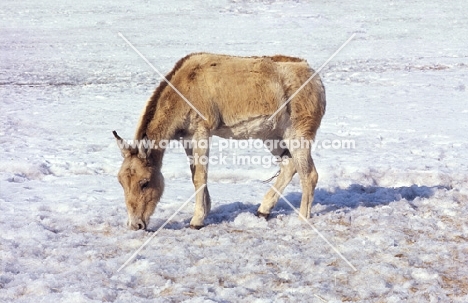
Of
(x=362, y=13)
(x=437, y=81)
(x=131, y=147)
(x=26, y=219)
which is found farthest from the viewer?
(x=362, y=13)

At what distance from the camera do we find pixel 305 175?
7559mm

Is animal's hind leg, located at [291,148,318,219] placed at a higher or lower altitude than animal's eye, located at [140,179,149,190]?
lower

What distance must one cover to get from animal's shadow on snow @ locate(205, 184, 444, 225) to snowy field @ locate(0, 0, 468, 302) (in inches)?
1.1

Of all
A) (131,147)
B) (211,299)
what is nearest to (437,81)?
(131,147)

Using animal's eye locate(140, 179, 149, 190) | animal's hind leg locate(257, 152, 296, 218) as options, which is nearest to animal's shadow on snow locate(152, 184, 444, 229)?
animal's hind leg locate(257, 152, 296, 218)

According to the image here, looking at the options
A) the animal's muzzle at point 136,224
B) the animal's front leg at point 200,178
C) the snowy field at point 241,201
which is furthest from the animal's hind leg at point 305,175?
the animal's muzzle at point 136,224

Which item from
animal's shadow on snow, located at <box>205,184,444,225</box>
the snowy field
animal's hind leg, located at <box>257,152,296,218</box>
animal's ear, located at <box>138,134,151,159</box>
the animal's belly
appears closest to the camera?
the snowy field

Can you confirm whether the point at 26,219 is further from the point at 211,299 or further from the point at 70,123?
the point at 70,123

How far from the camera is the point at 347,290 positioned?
5348 millimetres

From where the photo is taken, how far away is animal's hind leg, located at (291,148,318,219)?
297 inches

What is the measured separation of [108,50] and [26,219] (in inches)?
741

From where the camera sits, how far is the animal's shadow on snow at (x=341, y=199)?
7.80m

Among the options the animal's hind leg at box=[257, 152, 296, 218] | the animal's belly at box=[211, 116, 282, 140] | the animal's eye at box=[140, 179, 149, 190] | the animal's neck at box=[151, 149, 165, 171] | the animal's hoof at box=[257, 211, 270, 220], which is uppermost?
the animal's belly at box=[211, 116, 282, 140]

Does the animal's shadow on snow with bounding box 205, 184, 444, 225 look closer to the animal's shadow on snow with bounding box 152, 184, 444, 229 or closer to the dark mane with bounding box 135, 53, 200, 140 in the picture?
the animal's shadow on snow with bounding box 152, 184, 444, 229
